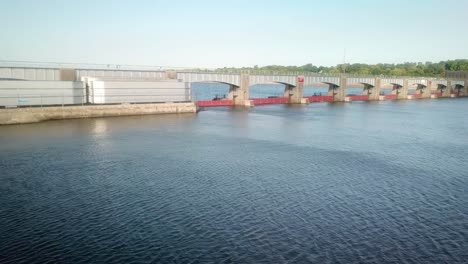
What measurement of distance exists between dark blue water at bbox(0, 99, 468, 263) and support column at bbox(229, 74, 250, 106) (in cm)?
3647

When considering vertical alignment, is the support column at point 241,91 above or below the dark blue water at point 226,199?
above

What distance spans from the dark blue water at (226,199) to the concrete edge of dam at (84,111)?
5326 millimetres

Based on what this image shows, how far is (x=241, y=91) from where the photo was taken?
78125 mm

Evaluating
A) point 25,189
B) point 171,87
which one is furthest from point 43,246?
point 171,87

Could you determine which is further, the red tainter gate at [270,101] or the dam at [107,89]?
the red tainter gate at [270,101]

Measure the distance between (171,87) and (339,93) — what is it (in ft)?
179

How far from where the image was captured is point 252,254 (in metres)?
15.6

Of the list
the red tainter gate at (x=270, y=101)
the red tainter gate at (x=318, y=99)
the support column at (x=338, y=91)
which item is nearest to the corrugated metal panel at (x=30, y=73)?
the red tainter gate at (x=270, y=101)

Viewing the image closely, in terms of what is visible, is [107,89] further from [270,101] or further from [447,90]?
[447,90]

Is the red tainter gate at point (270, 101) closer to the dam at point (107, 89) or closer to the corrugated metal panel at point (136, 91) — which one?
the dam at point (107, 89)

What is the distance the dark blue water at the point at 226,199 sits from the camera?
15969mm

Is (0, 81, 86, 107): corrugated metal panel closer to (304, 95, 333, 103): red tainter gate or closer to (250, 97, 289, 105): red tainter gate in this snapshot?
(250, 97, 289, 105): red tainter gate

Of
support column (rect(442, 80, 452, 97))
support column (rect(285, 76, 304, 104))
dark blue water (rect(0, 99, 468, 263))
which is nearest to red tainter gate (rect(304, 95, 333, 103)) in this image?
support column (rect(285, 76, 304, 104))

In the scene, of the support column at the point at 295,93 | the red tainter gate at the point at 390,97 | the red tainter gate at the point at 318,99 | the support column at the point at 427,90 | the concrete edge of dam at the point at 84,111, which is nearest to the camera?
the concrete edge of dam at the point at 84,111
